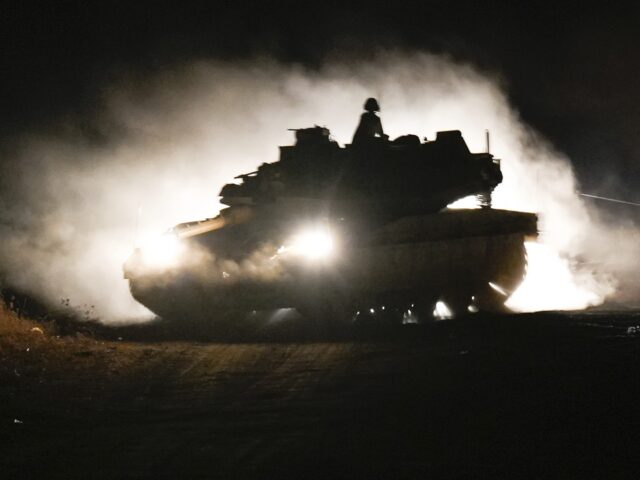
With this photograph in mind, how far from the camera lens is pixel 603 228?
31.2m

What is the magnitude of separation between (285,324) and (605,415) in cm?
738

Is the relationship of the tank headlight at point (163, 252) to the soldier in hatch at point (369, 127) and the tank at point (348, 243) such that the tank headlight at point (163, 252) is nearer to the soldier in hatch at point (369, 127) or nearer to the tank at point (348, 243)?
the tank at point (348, 243)

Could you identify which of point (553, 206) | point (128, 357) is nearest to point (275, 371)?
point (128, 357)

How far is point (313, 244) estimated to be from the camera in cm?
1066

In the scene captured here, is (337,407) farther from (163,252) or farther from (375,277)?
(163,252)

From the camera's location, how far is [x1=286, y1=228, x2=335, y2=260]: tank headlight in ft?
34.6

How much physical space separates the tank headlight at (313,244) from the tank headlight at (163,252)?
81.7 inches

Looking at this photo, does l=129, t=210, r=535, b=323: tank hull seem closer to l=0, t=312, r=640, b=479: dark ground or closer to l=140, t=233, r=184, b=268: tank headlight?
l=140, t=233, r=184, b=268: tank headlight

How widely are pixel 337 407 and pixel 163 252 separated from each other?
637 cm

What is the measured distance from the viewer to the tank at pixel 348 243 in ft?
34.6

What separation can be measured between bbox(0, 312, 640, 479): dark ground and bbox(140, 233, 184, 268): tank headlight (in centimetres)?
212

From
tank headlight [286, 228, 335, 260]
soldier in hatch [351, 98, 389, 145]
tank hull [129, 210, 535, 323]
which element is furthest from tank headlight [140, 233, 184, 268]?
soldier in hatch [351, 98, 389, 145]

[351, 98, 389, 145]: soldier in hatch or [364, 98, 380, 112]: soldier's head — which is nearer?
[351, 98, 389, 145]: soldier in hatch

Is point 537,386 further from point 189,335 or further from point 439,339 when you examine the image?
point 189,335
